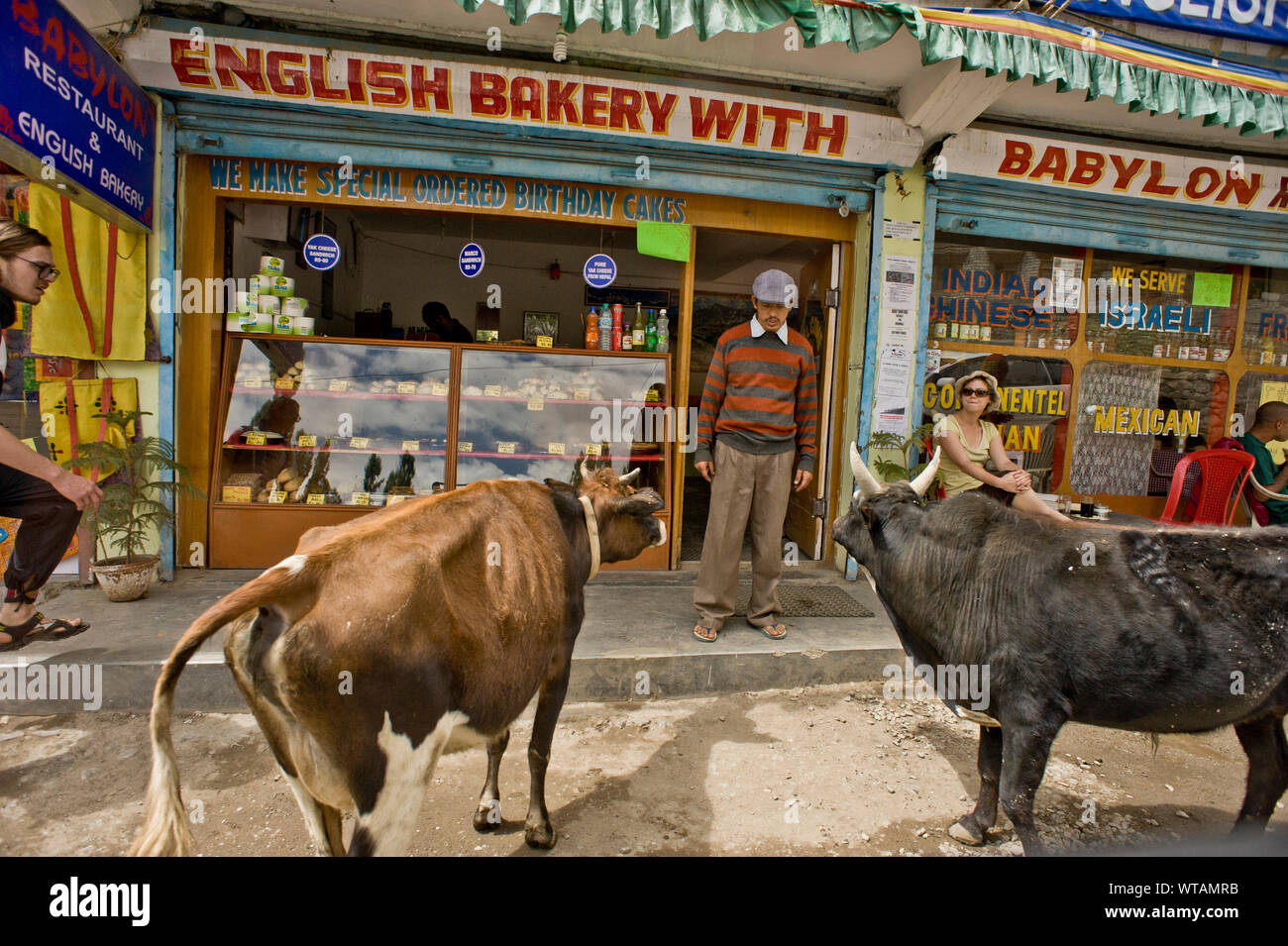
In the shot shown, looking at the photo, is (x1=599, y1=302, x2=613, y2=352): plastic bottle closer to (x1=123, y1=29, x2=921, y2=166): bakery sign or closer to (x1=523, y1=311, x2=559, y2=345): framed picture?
(x1=523, y1=311, x2=559, y2=345): framed picture

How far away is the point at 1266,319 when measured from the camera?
6988mm

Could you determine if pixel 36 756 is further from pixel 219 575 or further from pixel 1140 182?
pixel 1140 182

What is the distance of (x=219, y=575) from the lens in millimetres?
5297

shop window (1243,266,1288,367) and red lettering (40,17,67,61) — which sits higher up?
red lettering (40,17,67,61)

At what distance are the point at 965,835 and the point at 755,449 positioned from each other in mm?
2474

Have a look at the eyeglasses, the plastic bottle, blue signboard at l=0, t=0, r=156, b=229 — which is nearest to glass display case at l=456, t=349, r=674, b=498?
the plastic bottle

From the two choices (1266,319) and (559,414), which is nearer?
(559,414)

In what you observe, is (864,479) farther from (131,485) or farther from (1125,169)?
(1125,169)

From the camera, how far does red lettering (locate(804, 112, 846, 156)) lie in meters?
5.43

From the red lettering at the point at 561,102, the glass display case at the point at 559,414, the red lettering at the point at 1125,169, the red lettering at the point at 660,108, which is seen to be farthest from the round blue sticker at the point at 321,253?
the red lettering at the point at 1125,169

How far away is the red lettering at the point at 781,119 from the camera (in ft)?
17.5

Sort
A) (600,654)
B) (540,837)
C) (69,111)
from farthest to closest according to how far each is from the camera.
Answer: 1. (600,654)
2. (69,111)
3. (540,837)

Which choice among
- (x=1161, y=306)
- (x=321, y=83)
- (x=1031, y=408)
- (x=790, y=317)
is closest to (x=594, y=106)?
(x=321, y=83)

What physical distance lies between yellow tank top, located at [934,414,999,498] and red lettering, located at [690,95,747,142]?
280 centimetres
